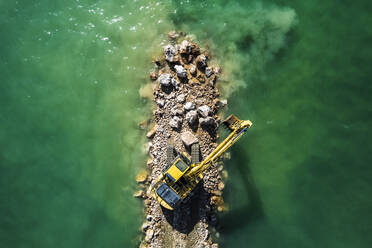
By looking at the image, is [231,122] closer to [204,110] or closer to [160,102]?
[204,110]

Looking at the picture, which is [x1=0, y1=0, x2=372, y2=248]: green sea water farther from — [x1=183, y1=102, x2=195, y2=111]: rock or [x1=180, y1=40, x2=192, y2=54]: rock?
[x1=183, y1=102, x2=195, y2=111]: rock

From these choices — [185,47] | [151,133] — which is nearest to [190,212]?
[151,133]

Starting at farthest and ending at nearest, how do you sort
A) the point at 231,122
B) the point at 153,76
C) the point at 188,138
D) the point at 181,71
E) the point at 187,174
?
the point at 153,76 < the point at 181,71 < the point at 188,138 < the point at 231,122 < the point at 187,174

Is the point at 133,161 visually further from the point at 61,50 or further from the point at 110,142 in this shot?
the point at 61,50

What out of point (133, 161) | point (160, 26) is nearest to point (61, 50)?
point (160, 26)

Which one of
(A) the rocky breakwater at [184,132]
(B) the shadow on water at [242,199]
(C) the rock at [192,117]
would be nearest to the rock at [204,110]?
(A) the rocky breakwater at [184,132]

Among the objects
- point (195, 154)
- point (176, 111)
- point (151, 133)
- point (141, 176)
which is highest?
point (176, 111)

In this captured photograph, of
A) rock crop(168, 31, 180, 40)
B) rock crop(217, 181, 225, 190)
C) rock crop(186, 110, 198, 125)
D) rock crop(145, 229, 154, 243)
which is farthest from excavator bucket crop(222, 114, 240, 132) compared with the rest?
rock crop(145, 229, 154, 243)
